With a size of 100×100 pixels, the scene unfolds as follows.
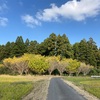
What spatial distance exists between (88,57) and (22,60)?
1625 inches

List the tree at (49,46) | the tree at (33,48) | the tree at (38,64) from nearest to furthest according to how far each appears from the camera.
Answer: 1. the tree at (38,64)
2. the tree at (33,48)
3. the tree at (49,46)

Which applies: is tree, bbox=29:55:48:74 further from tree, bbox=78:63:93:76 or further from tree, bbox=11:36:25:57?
tree, bbox=11:36:25:57

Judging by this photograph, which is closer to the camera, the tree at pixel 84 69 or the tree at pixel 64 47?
the tree at pixel 84 69

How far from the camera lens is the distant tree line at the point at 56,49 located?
108938 mm

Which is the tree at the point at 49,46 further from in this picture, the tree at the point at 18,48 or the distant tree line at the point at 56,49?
the tree at the point at 18,48

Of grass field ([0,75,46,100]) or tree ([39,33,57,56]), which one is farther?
tree ([39,33,57,56])

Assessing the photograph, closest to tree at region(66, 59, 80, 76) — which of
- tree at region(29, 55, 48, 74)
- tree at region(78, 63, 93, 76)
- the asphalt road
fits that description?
tree at region(78, 63, 93, 76)

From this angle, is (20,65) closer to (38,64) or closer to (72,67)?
(38,64)

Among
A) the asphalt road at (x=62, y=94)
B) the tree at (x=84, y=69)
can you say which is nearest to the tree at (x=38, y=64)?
the tree at (x=84, y=69)

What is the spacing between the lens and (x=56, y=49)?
4365 inches

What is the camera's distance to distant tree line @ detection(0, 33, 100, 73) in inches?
4289

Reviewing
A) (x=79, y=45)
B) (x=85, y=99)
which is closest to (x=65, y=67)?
(x=79, y=45)

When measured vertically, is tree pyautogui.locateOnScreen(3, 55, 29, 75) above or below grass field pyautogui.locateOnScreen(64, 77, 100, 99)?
above

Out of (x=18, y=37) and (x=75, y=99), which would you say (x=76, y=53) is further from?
(x=75, y=99)
